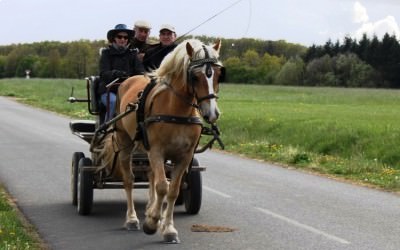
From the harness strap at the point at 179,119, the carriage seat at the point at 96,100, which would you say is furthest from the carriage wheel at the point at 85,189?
the harness strap at the point at 179,119

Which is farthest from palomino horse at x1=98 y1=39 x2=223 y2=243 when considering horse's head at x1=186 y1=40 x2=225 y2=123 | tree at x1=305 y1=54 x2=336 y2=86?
tree at x1=305 y1=54 x2=336 y2=86

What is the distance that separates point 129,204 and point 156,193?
3.55 ft

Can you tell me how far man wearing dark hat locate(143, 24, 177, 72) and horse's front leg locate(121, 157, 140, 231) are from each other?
1.53 meters

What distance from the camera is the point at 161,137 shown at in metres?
6.99

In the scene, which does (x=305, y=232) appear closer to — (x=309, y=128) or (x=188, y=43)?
(x=188, y=43)

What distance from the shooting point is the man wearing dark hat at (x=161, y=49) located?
9.28 meters

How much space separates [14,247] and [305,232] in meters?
3.39

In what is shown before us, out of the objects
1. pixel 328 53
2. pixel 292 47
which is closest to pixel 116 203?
pixel 328 53

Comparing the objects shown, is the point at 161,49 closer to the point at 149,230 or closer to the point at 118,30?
the point at 118,30

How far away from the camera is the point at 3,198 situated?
952 centimetres

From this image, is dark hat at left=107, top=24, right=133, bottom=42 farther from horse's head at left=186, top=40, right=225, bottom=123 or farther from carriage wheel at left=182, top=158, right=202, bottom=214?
horse's head at left=186, top=40, right=225, bottom=123

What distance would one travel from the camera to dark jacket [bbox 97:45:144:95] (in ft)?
29.5

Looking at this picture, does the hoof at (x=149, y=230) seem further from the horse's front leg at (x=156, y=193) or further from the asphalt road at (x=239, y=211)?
the asphalt road at (x=239, y=211)

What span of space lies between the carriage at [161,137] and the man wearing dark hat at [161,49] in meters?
1.06
